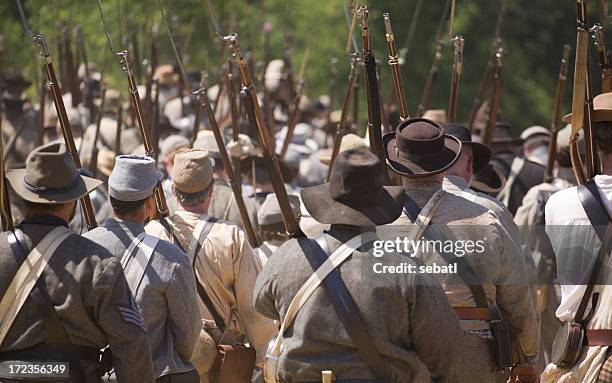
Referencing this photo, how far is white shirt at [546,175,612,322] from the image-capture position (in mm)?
6230

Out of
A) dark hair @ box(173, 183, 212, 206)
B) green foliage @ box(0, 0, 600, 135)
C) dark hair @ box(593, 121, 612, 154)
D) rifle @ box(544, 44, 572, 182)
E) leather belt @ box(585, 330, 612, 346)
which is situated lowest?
green foliage @ box(0, 0, 600, 135)

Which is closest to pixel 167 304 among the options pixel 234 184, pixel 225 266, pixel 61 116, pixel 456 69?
pixel 225 266

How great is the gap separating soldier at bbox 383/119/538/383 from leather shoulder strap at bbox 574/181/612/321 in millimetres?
523

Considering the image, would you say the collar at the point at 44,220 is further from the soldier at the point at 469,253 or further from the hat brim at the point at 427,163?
the hat brim at the point at 427,163

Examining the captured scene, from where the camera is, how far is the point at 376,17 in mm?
28922

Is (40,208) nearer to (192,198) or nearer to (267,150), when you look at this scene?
(267,150)

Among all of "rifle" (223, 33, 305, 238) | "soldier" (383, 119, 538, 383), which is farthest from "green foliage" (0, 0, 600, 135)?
"soldier" (383, 119, 538, 383)

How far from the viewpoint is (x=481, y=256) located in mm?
6559

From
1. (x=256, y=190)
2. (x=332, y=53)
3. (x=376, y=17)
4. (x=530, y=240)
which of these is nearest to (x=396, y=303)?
(x=530, y=240)

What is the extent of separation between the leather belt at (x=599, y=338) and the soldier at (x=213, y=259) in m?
2.16

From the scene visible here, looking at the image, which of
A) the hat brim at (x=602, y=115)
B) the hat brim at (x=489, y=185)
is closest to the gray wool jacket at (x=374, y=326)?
the hat brim at (x=602, y=115)

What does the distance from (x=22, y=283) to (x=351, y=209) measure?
137cm

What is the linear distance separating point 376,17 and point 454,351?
23.5 metres

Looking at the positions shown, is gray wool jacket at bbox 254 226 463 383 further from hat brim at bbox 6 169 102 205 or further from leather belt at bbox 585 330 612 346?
hat brim at bbox 6 169 102 205
